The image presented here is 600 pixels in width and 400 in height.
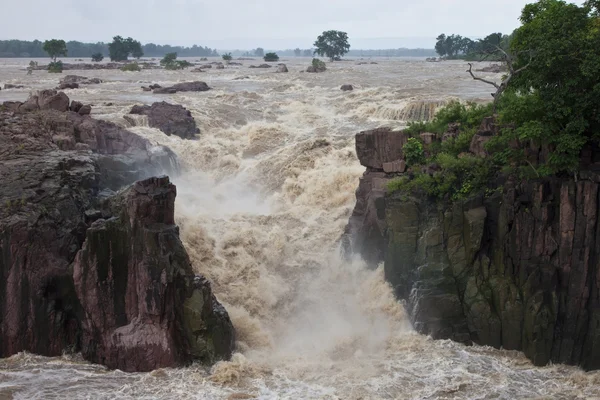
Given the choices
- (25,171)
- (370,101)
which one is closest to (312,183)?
(25,171)

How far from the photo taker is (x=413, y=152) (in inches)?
835

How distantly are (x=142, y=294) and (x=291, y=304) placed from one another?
17.4ft

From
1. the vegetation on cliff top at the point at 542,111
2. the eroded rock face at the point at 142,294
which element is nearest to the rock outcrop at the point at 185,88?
Result: the vegetation on cliff top at the point at 542,111

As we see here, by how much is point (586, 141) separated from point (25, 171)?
50.5 ft

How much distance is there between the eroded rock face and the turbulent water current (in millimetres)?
478

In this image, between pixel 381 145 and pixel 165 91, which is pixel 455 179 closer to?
pixel 381 145

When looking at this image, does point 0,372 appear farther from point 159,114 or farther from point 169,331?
point 159,114

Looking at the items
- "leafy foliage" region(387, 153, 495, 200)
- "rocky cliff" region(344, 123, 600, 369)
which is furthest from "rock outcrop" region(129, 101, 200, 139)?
"leafy foliage" region(387, 153, 495, 200)

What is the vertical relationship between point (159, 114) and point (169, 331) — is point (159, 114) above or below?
above

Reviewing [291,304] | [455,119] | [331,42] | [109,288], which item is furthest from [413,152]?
[331,42]

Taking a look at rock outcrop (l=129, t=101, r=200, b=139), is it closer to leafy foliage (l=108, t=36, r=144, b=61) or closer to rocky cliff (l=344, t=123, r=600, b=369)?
rocky cliff (l=344, t=123, r=600, b=369)

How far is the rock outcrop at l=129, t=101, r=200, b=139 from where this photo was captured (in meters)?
34.3

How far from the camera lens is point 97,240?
16.9 m

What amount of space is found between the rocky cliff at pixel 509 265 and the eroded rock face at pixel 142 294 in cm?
588
